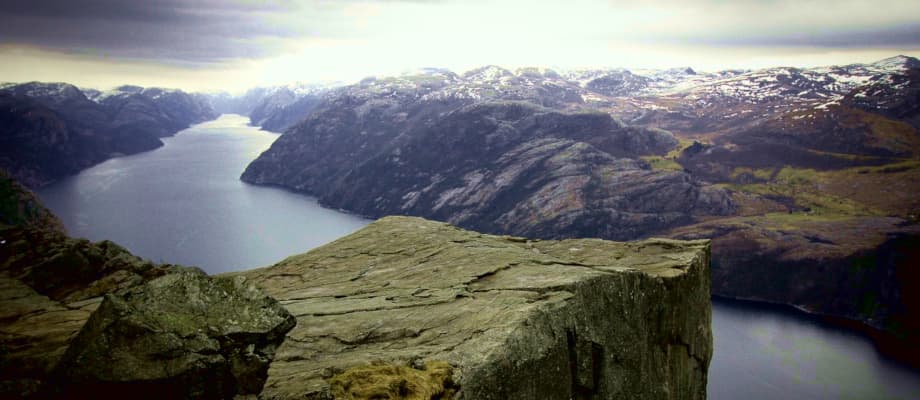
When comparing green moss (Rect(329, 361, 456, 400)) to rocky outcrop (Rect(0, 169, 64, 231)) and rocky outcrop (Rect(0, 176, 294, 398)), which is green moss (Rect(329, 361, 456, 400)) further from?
rocky outcrop (Rect(0, 169, 64, 231))

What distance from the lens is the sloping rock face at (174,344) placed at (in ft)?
45.9

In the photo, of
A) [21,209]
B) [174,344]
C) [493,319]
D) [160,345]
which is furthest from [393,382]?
[21,209]

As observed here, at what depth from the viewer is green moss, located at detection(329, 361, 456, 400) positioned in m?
14.6

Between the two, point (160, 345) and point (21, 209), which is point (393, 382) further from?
point (21, 209)

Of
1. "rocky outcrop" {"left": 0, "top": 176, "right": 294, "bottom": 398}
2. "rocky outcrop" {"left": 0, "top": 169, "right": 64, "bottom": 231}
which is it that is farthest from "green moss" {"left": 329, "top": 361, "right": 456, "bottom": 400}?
"rocky outcrop" {"left": 0, "top": 169, "right": 64, "bottom": 231}

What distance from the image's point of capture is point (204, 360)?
14.8 metres

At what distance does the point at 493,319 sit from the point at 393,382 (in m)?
4.75

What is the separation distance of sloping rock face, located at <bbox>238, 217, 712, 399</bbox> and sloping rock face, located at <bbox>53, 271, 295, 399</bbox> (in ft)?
3.54

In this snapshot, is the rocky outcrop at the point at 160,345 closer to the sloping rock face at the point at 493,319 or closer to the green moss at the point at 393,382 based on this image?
the sloping rock face at the point at 493,319

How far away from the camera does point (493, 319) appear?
739 inches

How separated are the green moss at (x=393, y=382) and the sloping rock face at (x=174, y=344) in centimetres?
258

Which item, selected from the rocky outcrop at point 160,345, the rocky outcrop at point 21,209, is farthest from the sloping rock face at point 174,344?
the rocky outcrop at point 21,209

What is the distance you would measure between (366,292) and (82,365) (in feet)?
42.2

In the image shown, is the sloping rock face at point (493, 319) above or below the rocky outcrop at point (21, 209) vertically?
above
